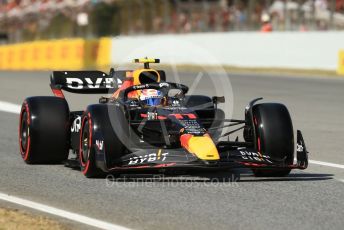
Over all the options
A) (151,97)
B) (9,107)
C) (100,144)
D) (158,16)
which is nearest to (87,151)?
(100,144)

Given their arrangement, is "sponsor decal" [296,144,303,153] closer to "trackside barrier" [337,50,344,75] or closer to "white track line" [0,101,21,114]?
"white track line" [0,101,21,114]

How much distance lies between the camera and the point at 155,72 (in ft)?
34.6

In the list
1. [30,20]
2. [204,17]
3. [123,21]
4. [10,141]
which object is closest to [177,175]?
[10,141]

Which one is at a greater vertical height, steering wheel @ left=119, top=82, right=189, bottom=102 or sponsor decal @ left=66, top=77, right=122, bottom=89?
steering wheel @ left=119, top=82, right=189, bottom=102

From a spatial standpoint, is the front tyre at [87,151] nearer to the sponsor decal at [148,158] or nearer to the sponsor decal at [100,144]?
the sponsor decal at [100,144]

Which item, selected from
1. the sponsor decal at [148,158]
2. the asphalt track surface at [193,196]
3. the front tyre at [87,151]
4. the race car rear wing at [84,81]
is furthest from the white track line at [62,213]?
the race car rear wing at [84,81]

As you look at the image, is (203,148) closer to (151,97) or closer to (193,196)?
(193,196)

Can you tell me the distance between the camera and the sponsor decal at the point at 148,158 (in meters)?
8.69

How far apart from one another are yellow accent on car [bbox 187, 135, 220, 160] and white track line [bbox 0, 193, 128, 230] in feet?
5.37

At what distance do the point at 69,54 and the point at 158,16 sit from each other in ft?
14.5

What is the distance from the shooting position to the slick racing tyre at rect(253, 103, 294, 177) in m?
9.25

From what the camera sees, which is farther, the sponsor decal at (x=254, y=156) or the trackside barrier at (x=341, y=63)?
the trackside barrier at (x=341, y=63)

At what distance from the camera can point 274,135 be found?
9.26 m

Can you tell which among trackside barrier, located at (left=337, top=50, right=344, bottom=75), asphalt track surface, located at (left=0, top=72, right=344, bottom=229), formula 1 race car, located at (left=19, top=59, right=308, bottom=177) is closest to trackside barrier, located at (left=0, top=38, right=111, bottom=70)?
trackside barrier, located at (left=337, top=50, right=344, bottom=75)
